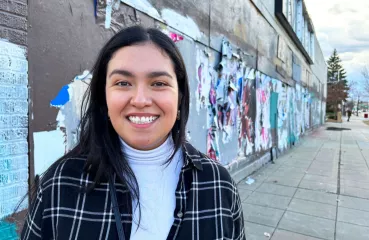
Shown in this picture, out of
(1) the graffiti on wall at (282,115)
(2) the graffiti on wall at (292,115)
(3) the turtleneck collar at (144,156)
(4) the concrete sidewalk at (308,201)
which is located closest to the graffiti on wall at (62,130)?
(3) the turtleneck collar at (144,156)

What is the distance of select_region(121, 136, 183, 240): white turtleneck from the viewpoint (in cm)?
122

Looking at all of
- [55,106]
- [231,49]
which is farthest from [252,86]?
[55,106]

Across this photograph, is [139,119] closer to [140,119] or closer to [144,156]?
[140,119]

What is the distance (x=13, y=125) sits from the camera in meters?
1.94

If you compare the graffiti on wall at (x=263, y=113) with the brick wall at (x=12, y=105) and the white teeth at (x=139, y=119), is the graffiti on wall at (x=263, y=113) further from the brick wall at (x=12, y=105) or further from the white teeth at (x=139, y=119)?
the white teeth at (x=139, y=119)

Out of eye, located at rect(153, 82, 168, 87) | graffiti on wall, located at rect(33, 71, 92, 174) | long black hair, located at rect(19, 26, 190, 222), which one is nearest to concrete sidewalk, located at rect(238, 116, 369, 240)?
graffiti on wall, located at rect(33, 71, 92, 174)

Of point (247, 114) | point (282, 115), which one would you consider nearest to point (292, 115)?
point (282, 115)

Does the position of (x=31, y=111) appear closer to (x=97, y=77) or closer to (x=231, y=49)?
(x=97, y=77)

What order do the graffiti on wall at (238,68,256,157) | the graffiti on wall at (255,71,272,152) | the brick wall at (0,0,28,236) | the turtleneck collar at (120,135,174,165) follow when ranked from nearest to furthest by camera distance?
the turtleneck collar at (120,135,174,165) < the brick wall at (0,0,28,236) < the graffiti on wall at (238,68,256,157) < the graffiti on wall at (255,71,272,152)

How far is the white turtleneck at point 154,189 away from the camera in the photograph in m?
1.22

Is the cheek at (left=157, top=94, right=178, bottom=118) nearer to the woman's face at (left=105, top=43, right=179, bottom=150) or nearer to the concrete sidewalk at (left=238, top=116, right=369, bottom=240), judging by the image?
the woman's face at (left=105, top=43, right=179, bottom=150)

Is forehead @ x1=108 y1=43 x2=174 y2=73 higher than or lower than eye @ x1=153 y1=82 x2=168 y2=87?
higher

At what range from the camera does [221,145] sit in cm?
535

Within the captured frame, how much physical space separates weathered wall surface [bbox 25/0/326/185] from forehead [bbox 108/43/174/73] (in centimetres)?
116
